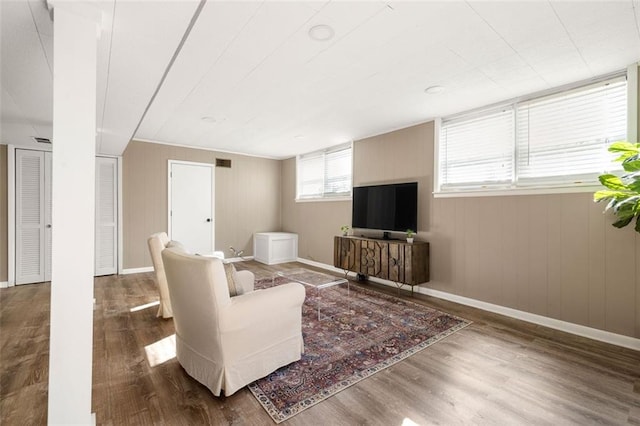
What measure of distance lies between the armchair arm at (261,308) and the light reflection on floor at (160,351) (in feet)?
3.32

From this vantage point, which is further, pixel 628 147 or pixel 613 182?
pixel 613 182

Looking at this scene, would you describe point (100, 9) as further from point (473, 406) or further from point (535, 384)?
point (535, 384)

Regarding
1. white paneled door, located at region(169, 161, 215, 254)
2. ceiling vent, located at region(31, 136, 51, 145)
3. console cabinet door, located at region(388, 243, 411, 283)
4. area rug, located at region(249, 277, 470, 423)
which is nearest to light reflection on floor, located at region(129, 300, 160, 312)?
area rug, located at region(249, 277, 470, 423)

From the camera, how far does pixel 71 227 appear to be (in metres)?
1.44

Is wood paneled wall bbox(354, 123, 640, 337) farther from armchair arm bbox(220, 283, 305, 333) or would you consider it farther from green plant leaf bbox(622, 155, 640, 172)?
armchair arm bbox(220, 283, 305, 333)

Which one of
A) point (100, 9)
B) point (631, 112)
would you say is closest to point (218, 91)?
point (100, 9)

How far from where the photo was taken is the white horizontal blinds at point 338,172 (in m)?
5.71

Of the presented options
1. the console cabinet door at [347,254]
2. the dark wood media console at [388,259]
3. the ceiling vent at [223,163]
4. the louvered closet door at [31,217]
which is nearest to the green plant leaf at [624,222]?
the dark wood media console at [388,259]

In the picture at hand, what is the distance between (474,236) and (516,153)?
3.56 feet

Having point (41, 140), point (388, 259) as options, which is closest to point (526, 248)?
point (388, 259)

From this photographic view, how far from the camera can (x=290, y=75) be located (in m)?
2.86

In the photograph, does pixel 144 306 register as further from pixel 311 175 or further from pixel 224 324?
pixel 311 175

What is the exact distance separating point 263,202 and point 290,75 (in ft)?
15.1

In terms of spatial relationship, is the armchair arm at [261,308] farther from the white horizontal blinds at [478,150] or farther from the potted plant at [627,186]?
the white horizontal blinds at [478,150]
